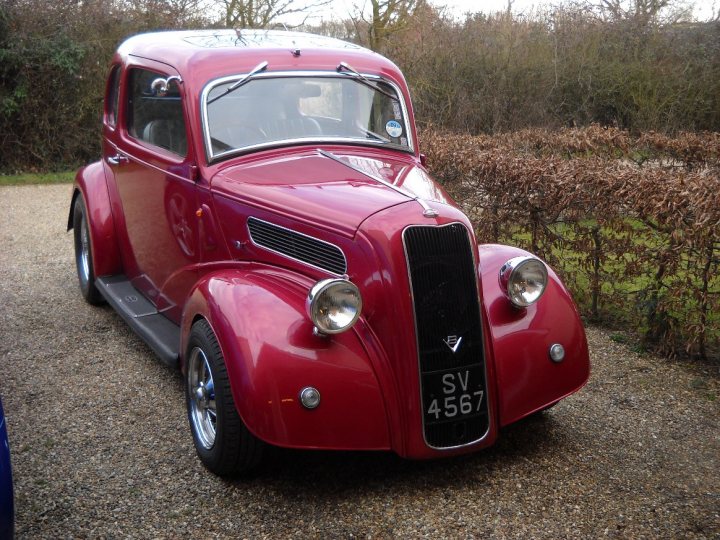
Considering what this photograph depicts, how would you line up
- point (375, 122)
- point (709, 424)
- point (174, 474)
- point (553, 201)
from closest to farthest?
point (174, 474) → point (709, 424) → point (375, 122) → point (553, 201)

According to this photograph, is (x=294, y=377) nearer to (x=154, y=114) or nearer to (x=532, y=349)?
(x=532, y=349)

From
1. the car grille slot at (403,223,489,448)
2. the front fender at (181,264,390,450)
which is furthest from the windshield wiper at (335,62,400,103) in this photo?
the front fender at (181,264,390,450)

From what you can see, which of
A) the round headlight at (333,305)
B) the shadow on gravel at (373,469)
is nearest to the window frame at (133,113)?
the round headlight at (333,305)

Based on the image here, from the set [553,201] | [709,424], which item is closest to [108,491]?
[709,424]

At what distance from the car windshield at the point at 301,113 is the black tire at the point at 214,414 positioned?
117 cm

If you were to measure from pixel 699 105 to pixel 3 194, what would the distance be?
11409 millimetres

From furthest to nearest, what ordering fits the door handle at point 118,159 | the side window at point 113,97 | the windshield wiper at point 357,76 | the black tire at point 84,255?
1. the black tire at point 84,255
2. the side window at point 113,97
3. the door handle at point 118,159
4. the windshield wiper at point 357,76

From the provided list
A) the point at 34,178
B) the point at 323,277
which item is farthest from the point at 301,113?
the point at 34,178

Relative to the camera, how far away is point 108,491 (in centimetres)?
353

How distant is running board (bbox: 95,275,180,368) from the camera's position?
14.4 ft

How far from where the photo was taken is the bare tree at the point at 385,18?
1629 centimetres

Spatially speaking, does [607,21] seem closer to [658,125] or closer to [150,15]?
[658,125]

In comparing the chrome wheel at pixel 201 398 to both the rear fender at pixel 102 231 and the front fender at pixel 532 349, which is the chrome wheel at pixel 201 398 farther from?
the rear fender at pixel 102 231

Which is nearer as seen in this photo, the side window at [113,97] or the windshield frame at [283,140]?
the windshield frame at [283,140]
